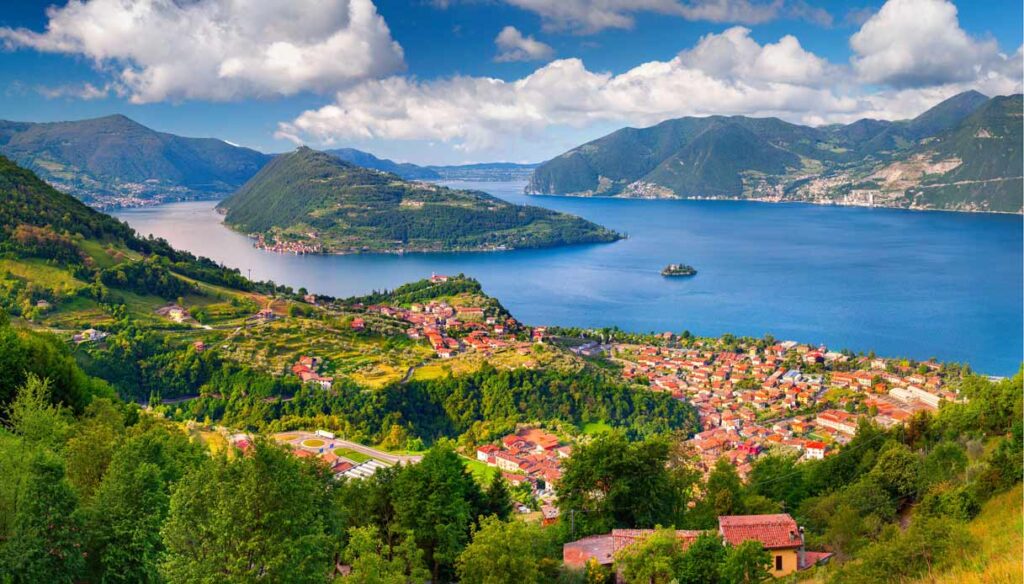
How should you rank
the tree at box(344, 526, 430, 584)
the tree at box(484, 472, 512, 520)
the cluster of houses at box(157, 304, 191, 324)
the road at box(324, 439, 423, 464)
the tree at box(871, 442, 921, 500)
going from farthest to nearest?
the cluster of houses at box(157, 304, 191, 324) → the road at box(324, 439, 423, 464) → the tree at box(871, 442, 921, 500) → the tree at box(484, 472, 512, 520) → the tree at box(344, 526, 430, 584)

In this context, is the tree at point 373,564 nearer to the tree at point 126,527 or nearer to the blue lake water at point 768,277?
the tree at point 126,527

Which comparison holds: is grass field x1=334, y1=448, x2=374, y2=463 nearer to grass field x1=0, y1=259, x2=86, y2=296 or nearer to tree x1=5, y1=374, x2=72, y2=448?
tree x1=5, y1=374, x2=72, y2=448

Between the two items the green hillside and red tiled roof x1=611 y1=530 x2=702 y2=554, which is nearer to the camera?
red tiled roof x1=611 y1=530 x2=702 y2=554

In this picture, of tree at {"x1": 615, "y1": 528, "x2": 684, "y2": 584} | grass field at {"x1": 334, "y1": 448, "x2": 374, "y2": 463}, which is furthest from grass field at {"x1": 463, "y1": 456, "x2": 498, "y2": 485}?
tree at {"x1": 615, "y1": 528, "x2": 684, "y2": 584}

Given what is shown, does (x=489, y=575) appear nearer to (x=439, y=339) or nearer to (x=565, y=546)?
(x=565, y=546)

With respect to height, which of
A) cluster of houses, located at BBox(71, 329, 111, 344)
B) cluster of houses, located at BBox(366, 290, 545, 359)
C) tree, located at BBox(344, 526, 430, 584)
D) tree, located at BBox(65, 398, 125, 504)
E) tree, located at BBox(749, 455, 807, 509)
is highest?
tree, located at BBox(65, 398, 125, 504)

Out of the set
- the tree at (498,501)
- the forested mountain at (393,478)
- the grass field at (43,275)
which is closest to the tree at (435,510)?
the forested mountain at (393,478)
